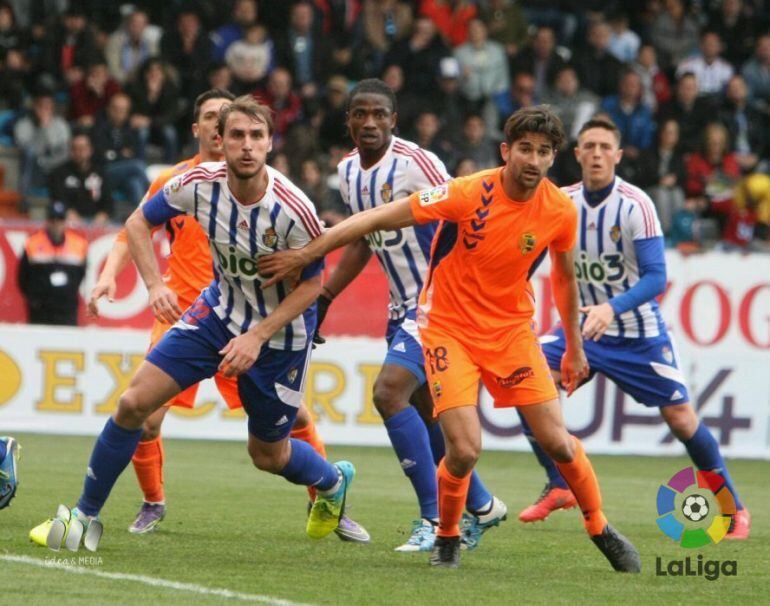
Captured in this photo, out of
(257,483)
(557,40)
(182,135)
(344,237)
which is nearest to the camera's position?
(344,237)

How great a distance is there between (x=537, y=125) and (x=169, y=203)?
1.81 meters

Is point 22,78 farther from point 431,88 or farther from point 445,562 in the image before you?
point 445,562

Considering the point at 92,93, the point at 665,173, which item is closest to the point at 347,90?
the point at 92,93

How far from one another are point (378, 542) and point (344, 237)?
6.98ft

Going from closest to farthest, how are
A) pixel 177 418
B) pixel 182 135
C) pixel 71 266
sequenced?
pixel 177 418 → pixel 71 266 → pixel 182 135

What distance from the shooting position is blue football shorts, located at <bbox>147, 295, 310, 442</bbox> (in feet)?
24.5

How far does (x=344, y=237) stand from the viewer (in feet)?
23.3

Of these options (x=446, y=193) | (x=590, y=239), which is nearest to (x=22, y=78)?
(x=590, y=239)

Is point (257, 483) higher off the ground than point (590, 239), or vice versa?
point (590, 239)

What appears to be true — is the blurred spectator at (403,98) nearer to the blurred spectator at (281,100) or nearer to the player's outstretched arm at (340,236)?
the blurred spectator at (281,100)

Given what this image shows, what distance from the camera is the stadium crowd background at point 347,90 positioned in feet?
57.9

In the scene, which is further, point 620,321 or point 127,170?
point 127,170

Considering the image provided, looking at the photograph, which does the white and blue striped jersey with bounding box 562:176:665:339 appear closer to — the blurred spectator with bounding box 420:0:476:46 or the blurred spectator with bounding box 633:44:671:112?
the blurred spectator with bounding box 420:0:476:46

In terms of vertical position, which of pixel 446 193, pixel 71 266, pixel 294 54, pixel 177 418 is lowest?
pixel 177 418
